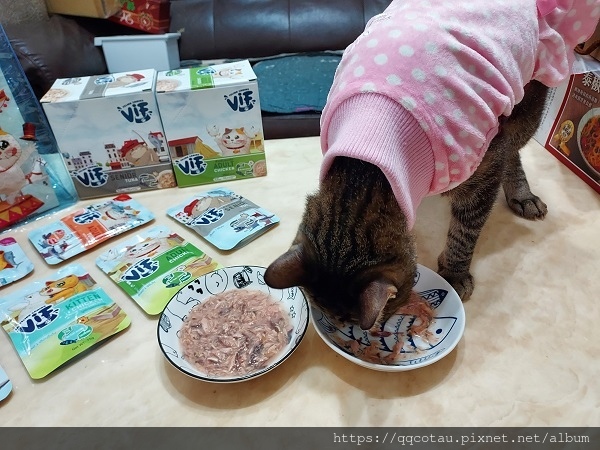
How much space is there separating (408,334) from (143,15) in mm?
1915

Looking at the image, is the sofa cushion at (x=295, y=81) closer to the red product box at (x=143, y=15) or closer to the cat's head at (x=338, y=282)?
the red product box at (x=143, y=15)

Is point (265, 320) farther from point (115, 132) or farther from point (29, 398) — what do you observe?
point (115, 132)

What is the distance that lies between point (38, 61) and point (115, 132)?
2.61 ft

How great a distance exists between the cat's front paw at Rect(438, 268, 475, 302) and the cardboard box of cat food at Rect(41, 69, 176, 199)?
3.02ft

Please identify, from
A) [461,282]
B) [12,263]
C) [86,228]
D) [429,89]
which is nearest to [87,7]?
[86,228]

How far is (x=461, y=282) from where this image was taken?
3.70 ft

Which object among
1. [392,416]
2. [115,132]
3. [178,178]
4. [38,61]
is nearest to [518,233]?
[392,416]

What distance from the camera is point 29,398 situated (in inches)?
35.6

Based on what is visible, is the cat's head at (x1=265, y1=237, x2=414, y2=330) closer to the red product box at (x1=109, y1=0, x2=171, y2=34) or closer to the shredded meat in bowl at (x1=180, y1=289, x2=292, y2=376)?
the shredded meat in bowl at (x1=180, y1=289, x2=292, y2=376)

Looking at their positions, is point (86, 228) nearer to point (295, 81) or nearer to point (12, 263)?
point (12, 263)

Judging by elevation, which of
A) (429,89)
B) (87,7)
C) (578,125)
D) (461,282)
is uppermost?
(429,89)

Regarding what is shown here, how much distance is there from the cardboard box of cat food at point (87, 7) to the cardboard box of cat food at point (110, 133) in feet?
2.60

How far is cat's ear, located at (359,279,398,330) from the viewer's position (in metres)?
0.71

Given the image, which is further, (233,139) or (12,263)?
(233,139)
